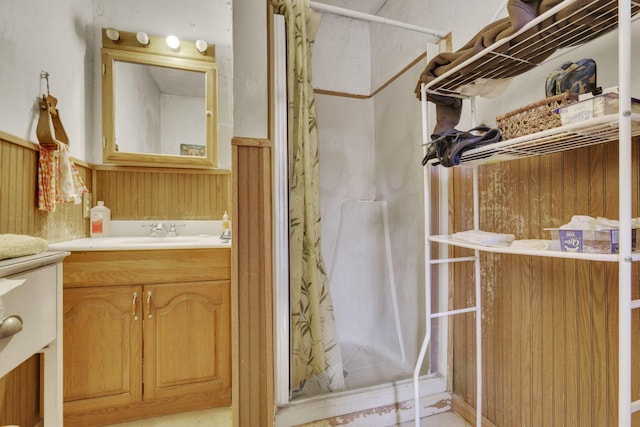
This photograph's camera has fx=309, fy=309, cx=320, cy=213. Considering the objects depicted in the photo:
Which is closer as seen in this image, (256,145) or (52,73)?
(256,145)

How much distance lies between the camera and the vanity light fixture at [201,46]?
→ 190 centimetres

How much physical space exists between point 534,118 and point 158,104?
76.5 inches

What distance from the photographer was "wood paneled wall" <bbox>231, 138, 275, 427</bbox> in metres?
1.21

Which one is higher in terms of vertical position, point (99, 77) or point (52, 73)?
point (99, 77)

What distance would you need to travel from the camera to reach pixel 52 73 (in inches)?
58.1

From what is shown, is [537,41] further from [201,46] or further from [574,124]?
[201,46]

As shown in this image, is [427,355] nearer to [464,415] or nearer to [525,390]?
[464,415]

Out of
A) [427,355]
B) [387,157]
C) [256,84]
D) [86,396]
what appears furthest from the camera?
[387,157]

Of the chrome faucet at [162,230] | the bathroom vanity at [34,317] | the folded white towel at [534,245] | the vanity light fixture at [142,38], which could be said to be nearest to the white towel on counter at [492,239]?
the folded white towel at [534,245]

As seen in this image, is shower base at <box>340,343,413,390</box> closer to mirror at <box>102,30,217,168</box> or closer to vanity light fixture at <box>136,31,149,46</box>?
mirror at <box>102,30,217,168</box>

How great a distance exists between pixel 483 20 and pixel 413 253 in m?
1.17

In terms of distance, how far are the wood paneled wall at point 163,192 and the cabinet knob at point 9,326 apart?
1.29 m

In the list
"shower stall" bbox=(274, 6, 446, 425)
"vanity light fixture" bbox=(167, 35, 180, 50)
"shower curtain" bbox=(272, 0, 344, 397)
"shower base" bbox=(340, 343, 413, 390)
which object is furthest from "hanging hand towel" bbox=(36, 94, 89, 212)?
"shower base" bbox=(340, 343, 413, 390)

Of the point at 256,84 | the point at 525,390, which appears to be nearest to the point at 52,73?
the point at 256,84
